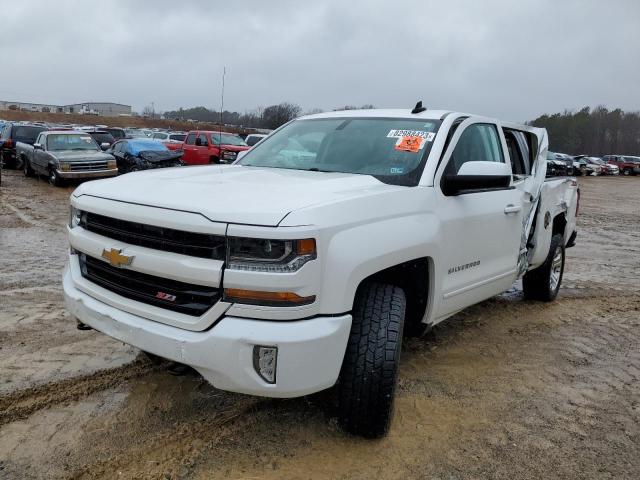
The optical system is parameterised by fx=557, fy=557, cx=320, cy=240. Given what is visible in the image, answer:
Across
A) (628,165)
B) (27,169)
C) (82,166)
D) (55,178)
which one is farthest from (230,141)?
(628,165)

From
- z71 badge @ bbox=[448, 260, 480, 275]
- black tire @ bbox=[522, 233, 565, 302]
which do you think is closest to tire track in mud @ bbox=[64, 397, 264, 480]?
z71 badge @ bbox=[448, 260, 480, 275]

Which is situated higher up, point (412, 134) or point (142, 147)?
point (412, 134)

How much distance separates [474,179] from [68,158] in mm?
14630

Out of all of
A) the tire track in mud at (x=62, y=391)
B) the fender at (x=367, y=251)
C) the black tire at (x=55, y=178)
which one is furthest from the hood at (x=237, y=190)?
the black tire at (x=55, y=178)

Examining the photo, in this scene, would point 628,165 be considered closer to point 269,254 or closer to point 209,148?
point 209,148

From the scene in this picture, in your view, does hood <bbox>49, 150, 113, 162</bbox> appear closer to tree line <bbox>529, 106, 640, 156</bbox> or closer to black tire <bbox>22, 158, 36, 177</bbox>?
black tire <bbox>22, 158, 36, 177</bbox>

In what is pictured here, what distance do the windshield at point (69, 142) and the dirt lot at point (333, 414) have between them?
12548 mm

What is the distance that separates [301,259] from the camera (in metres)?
2.52

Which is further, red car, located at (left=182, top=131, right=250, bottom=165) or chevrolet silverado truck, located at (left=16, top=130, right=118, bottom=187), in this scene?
red car, located at (left=182, top=131, right=250, bottom=165)

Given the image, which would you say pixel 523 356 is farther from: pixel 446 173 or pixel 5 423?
pixel 5 423

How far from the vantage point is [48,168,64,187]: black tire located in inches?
614

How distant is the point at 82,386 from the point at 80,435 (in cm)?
61

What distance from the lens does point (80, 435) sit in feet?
9.80

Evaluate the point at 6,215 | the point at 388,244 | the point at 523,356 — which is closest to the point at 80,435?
the point at 388,244
